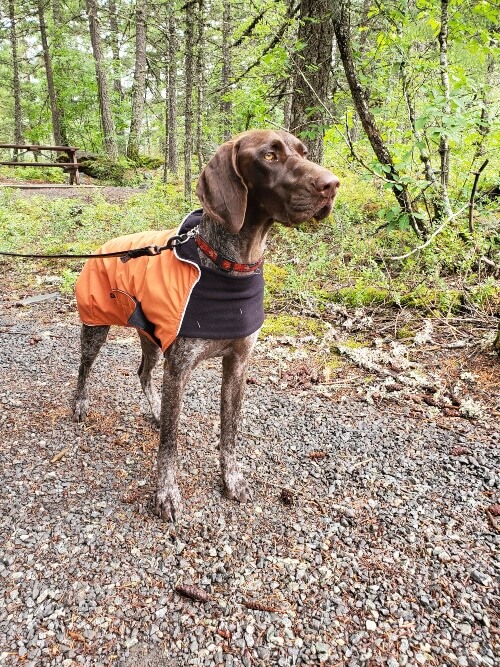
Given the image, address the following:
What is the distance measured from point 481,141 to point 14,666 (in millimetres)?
6586

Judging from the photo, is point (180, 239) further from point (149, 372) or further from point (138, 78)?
point (138, 78)

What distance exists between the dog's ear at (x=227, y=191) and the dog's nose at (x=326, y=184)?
1.38 ft

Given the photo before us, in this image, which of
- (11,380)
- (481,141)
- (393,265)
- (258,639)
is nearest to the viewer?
(258,639)

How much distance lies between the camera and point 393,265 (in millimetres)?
6770

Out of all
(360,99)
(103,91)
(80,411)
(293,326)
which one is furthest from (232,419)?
(103,91)

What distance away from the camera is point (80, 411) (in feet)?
13.2

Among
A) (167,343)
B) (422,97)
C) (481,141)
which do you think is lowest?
(167,343)

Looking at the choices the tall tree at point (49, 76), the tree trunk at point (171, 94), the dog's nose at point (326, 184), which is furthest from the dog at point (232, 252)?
the tall tree at point (49, 76)

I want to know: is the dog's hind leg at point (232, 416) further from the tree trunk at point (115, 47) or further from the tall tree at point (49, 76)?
the tall tree at point (49, 76)

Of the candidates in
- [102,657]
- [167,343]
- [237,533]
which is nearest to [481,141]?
[167,343]

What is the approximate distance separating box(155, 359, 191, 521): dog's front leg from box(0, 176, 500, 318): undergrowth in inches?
138

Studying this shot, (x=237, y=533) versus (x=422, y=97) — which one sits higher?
(x=422, y=97)

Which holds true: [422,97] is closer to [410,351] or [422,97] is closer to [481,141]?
[481,141]

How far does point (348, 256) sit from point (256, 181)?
17.3ft
